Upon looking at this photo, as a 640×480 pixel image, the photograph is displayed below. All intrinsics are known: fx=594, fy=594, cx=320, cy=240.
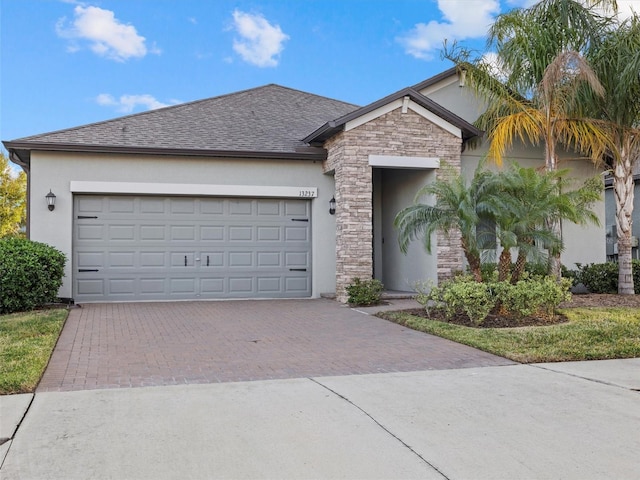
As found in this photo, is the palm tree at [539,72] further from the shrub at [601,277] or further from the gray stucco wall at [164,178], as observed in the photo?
the gray stucco wall at [164,178]

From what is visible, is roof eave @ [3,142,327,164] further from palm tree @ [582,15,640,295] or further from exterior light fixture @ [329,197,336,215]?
palm tree @ [582,15,640,295]

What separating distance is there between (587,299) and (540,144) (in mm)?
4842

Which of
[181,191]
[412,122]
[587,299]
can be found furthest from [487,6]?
[181,191]

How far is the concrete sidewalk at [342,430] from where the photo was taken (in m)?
3.97

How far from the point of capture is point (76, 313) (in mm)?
11914

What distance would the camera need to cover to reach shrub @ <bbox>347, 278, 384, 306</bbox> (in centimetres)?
1310

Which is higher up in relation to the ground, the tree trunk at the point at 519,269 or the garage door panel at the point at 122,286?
the tree trunk at the point at 519,269

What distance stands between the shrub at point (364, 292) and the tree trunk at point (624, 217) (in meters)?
6.06

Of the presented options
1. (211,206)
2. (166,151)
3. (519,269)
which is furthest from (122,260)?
(519,269)

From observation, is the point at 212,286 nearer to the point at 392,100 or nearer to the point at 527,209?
the point at 392,100

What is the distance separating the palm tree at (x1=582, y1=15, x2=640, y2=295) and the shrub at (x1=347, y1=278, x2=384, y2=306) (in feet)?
20.1

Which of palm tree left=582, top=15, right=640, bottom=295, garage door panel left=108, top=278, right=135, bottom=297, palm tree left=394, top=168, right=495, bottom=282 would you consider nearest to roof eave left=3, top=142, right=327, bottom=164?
garage door panel left=108, top=278, right=135, bottom=297

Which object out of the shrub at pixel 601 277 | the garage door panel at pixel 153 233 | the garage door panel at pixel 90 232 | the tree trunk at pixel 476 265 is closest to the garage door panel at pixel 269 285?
the garage door panel at pixel 153 233

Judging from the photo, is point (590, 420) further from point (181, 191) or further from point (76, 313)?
point (181, 191)
